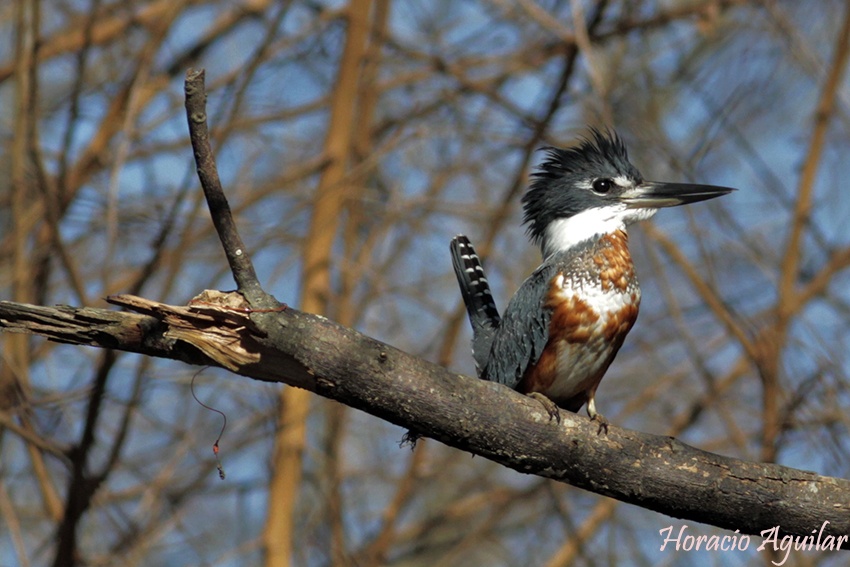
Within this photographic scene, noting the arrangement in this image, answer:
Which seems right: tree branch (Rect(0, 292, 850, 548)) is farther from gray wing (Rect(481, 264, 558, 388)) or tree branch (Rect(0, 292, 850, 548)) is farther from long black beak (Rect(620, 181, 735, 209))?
long black beak (Rect(620, 181, 735, 209))

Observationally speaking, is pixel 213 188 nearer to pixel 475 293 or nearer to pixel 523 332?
pixel 523 332

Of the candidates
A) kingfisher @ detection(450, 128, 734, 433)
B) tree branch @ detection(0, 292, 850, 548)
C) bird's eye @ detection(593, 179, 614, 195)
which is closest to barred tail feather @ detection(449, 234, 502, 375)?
kingfisher @ detection(450, 128, 734, 433)

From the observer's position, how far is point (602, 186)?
3340mm

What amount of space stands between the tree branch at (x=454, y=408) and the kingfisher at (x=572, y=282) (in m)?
0.23

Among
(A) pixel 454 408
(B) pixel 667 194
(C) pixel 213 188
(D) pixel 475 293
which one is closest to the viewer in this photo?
(C) pixel 213 188

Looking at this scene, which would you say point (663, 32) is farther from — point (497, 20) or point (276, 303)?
point (276, 303)

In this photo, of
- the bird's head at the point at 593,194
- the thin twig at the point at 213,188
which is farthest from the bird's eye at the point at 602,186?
the thin twig at the point at 213,188

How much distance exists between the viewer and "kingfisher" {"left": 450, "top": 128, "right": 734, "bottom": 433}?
294 centimetres

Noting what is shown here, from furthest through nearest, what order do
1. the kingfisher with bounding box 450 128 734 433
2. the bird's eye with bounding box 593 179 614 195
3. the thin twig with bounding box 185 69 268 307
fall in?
the bird's eye with bounding box 593 179 614 195 < the kingfisher with bounding box 450 128 734 433 < the thin twig with bounding box 185 69 268 307

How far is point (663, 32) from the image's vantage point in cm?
515

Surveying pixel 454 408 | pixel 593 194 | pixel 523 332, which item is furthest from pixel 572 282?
pixel 454 408

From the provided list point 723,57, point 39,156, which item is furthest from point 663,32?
point 39,156

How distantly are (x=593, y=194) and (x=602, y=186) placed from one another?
0.17 ft

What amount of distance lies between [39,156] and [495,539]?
3.01 metres
